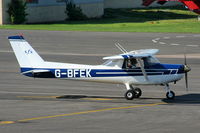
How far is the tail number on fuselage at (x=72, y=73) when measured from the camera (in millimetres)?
25859

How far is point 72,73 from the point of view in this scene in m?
25.9

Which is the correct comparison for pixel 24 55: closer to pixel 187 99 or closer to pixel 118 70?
pixel 118 70

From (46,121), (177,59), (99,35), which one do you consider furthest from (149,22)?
(46,121)

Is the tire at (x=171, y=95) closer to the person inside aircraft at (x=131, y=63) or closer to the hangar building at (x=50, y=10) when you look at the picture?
the person inside aircraft at (x=131, y=63)

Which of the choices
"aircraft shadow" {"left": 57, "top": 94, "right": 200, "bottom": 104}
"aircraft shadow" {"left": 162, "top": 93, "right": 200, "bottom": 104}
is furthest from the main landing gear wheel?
"aircraft shadow" {"left": 162, "top": 93, "right": 200, "bottom": 104}

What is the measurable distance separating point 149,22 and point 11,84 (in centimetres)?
4620

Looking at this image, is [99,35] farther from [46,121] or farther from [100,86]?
[46,121]

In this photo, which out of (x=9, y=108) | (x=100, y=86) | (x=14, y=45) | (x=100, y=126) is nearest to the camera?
(x=100, y=126)

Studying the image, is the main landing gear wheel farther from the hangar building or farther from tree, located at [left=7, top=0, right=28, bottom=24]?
the hangar building

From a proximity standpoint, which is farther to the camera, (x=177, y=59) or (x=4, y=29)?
(x=4, y=29)

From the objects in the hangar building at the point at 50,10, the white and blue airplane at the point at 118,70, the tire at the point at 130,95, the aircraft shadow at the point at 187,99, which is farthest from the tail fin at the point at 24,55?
the hangar building at the point at 50,10

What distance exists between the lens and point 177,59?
1649 inches

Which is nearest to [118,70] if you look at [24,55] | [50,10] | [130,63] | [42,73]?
[130,63]

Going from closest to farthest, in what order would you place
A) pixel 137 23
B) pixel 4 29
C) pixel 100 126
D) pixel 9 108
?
pixel 100 126, pixel 9 108, pixel 4 29, pixel 137 23
